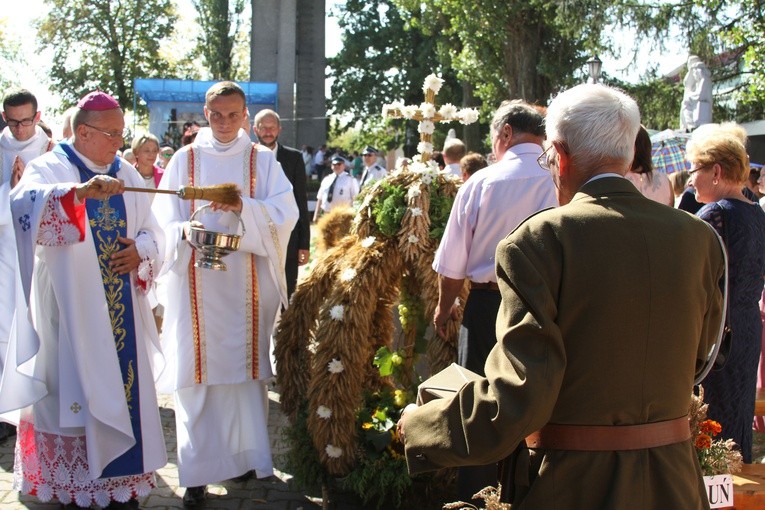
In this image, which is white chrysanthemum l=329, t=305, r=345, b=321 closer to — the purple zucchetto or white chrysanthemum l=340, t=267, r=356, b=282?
white chrysanthemum l=340, t=267, r=356, b=282

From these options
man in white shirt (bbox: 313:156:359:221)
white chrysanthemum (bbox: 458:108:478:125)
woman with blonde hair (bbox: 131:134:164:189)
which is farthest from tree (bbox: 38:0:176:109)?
white chrysanthemum (bbox: 458:108:478:125)

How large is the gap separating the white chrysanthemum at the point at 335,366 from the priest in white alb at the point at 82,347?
1.01m

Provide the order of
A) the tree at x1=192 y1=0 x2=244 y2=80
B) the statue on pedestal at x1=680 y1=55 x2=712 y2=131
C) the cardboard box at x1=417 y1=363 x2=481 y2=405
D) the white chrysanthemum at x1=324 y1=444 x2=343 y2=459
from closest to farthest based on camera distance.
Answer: the cardboard box at x1=417 y1=363 x2=481 y2=405 → the white chrysanthemum at x1=324 y1=444 x2=343 y2=459 → the statue on pedestal at x1=680 y1=55 x2=712 y2=131 → the tree at x1=192 y1=0 x2=244 y2=80

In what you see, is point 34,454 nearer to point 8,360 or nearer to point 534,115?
point 8,360

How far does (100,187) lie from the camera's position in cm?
446

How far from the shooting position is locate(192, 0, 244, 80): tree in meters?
48.7

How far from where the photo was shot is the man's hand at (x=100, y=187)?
14.6ft

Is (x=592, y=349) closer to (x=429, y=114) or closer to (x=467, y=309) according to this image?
(x=467, y=309)

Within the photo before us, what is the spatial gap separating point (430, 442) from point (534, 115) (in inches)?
95.9

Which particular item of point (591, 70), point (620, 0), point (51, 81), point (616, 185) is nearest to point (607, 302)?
point (616, 185)

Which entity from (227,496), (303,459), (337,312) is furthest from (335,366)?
(227,496)

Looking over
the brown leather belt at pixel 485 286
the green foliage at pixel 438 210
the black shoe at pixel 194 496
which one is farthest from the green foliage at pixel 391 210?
the black shoe at pixel 194 496

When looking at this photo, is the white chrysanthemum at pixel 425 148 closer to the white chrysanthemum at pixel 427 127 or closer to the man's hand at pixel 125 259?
the white chrysanthemum at pixel 427 127

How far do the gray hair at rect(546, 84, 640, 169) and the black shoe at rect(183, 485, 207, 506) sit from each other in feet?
11.6
